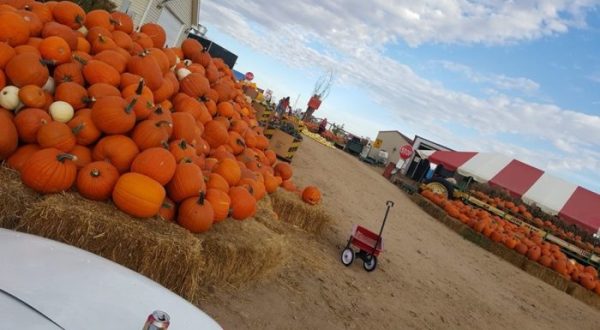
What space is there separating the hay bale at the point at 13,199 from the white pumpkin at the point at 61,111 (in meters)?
0.60

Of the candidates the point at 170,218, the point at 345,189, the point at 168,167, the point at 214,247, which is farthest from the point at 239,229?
the point at 345,189

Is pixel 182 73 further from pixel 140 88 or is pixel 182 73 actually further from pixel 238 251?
pixel 238 251

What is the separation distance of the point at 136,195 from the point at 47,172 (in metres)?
0.57

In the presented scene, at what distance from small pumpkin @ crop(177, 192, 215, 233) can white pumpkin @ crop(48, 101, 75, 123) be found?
1.09m

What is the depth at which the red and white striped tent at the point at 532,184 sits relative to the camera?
14.6 meters

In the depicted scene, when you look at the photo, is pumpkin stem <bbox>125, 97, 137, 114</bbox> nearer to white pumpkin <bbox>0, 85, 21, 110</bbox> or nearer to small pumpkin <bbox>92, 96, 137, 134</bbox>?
small pumpkin <bbox>92, 96, 137, 134</bbox>

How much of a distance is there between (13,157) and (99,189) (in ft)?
2.17

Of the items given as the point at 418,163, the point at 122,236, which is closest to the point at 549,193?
the point at 418,163

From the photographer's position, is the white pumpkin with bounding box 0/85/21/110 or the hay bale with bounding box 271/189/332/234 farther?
the hay bale with bounding box 271/189/332/234

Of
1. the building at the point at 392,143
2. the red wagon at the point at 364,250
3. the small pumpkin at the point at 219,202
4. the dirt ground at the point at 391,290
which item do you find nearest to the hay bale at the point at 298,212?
the dirt ground at the point at 391,290

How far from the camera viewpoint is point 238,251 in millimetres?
3592

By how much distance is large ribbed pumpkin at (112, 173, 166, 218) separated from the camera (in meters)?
2.95

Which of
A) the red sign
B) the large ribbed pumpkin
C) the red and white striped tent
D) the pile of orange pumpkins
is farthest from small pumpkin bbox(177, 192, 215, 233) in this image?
the red sign

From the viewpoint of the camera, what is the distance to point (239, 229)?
12.8ft
